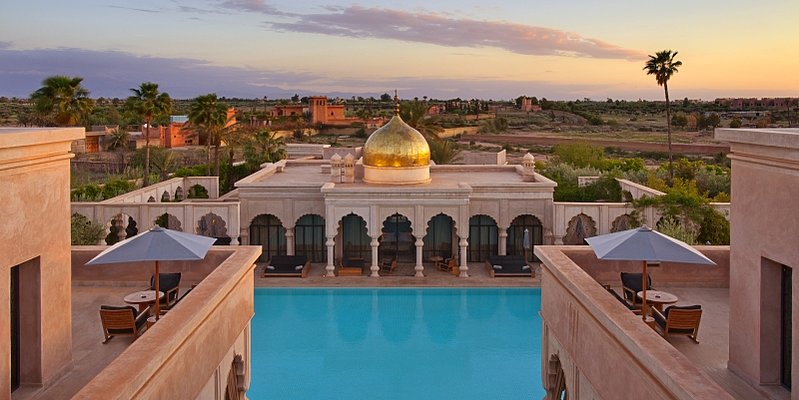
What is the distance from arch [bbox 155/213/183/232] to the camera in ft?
92.7

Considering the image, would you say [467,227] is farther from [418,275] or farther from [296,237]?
[296,237]

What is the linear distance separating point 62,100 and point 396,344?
75.1 feet

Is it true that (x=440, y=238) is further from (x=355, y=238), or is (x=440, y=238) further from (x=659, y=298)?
(x=659, y=298)

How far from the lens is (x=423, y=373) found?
17516 millimetres

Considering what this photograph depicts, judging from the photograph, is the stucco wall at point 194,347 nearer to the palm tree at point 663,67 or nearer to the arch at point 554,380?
the arch at point 554,380

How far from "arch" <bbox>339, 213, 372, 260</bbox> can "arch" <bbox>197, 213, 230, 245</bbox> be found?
4361mm

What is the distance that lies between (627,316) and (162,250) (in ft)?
20.7

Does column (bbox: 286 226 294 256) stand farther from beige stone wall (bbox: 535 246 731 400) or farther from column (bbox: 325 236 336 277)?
beige stone wall (bbox: 535 246 731 400)

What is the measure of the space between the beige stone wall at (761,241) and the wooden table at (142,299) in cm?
760

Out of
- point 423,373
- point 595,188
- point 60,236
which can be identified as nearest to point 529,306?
point 423,373

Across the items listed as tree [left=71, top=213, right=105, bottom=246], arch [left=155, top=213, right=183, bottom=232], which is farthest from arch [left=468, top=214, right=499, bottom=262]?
tree [left=71, top=213, right=105, bottom=246]

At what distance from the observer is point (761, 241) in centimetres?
735

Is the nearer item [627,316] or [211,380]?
[627,316]

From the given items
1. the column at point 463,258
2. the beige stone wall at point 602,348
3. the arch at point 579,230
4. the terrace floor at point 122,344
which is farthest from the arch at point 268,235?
the beige stone wall at point 602,348
